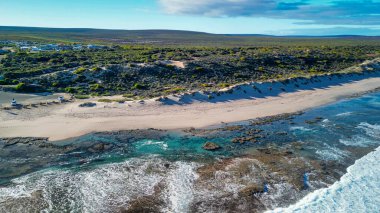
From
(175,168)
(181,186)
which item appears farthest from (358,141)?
(181,186)

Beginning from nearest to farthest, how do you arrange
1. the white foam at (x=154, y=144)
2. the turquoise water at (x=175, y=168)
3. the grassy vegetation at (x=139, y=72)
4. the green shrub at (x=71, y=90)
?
the turquoise water at (x=175, y=168), the white foam at (x=154, y=144), the green shrub at (x=71, y=90), the grassy vegetation at (x=139, y=72)

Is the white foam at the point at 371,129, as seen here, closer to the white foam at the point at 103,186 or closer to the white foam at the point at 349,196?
the white foam at the point at 349,196

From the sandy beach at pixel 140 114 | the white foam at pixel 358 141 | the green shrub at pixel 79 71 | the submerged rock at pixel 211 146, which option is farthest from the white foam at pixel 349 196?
the green shrub at pixel 79 71

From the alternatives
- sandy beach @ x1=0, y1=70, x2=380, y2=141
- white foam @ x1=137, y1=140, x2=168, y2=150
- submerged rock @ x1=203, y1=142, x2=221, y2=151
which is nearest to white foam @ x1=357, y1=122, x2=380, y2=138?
sandy beach @ x1=0, y1=70, x2=380, y2=141

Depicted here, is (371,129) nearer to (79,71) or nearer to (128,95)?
(128,95)

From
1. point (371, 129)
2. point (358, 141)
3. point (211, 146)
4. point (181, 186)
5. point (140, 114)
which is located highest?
point (140, 114)

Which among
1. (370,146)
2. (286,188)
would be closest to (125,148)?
(286,188)

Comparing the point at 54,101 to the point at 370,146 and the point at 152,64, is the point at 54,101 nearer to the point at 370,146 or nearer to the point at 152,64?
the point at 152,64
